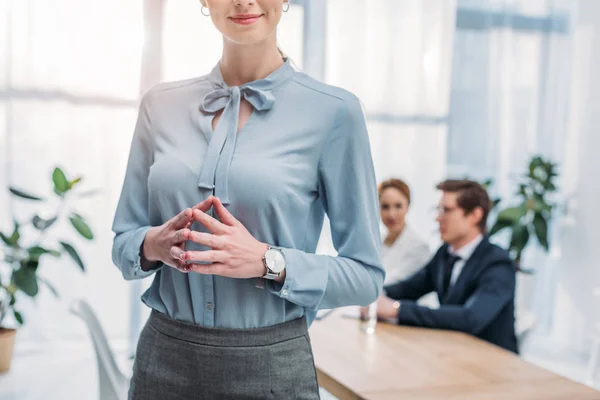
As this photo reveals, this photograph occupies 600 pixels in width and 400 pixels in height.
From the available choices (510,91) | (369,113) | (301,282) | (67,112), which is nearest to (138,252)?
(301,282)

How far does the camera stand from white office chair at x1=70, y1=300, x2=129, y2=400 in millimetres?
2096

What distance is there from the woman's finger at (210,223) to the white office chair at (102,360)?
1.21m

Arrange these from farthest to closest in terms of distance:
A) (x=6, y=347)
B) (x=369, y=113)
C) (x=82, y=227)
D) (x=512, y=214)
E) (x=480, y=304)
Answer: (x=369, y=113)
(x=512, y=214)
(x=6, y=347)
(x=82, y=227)
(x=480, y=304)

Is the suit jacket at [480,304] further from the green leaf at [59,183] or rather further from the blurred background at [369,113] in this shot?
the green leaf at [59,183]

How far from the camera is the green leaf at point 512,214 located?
15.7ft

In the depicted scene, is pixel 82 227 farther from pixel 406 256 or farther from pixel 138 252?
pixel 138 252

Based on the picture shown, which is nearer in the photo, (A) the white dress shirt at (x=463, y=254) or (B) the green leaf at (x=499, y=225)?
(A) the white dress shirt at (x=463, y=254)

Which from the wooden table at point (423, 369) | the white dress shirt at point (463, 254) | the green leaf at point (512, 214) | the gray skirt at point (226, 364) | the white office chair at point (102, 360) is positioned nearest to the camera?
the gray skirt at point (226, 364)

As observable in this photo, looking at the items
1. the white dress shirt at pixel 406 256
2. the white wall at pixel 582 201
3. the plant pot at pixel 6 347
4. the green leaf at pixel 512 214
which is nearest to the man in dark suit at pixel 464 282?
the white dress shirt at pixel 406 256

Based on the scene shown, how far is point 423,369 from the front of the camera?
2184mm

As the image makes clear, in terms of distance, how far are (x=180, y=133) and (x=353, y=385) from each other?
103cm

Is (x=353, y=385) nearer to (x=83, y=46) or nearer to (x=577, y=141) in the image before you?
(x=83, y=46)

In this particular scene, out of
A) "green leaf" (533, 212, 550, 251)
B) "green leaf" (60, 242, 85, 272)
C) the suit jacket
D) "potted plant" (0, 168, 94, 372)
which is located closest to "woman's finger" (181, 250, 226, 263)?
the suit jacket

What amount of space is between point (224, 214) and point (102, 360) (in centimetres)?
123
